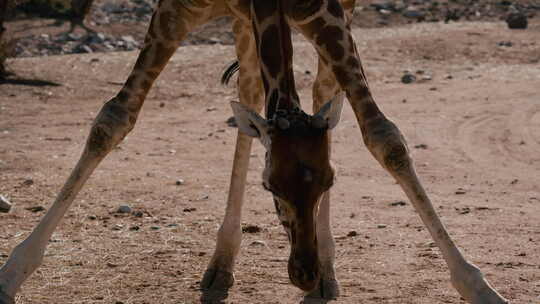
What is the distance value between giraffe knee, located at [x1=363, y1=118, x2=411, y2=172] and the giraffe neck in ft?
1.62

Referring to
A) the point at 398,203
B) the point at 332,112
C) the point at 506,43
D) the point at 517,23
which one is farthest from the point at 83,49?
the point at 332,112

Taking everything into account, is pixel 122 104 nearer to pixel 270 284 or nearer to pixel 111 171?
pixel 270 284

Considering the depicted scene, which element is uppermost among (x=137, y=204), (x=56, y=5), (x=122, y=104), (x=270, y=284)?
(x=122, y=104)

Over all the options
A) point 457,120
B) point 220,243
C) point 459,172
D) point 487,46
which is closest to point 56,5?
point 487,46

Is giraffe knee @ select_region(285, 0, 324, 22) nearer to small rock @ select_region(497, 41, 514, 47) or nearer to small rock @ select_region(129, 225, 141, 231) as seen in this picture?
small rock @ select_region(129, 225, 141, 231)

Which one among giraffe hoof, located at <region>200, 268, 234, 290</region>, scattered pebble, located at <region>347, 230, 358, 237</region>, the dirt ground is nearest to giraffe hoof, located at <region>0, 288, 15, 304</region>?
the dirt ground

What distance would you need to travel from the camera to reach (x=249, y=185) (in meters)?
8.47

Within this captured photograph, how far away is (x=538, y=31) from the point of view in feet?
63.7

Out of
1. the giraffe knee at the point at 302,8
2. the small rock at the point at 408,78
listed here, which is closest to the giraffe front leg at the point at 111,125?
the giraffe knee at the point at 302,8

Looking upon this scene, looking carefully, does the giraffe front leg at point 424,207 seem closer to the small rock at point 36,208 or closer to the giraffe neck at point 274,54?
the giraffe neck at point 274,54

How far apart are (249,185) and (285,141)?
4.33m

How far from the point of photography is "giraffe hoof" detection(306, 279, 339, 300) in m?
5.42

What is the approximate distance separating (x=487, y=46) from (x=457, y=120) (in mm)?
6462

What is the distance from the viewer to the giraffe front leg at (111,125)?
4.82 meters
